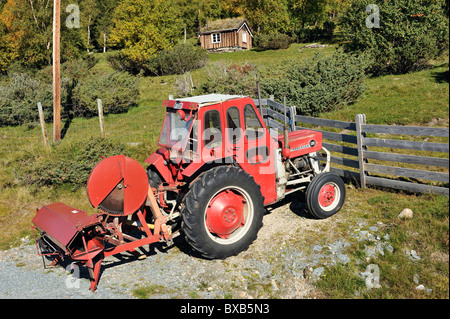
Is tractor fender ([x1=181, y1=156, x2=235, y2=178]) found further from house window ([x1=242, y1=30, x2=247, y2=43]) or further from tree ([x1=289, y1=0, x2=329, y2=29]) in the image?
house window ([x1=242, y1=30, x2=247, y2=43])

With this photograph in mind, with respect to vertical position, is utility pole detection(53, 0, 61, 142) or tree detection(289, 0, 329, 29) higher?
tree detection(289, 0, 329, 29)

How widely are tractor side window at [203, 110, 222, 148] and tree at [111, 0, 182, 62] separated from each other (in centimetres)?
2862

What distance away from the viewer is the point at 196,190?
19.1 feet

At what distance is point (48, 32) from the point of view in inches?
1127

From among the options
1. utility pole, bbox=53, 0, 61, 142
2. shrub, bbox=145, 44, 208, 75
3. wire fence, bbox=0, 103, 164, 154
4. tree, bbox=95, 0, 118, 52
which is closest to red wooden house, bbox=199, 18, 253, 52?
shrub, bbox=145, 44, 208, 75

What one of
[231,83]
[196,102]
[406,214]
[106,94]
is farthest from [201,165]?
[106,94]

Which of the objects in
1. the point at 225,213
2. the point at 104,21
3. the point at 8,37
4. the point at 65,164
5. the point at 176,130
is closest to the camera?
the point at 225,213

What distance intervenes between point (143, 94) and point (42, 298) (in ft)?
69.8

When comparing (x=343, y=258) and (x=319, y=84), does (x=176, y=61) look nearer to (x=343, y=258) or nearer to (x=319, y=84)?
(x=319, y=84)

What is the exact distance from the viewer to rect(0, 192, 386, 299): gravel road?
216 inches

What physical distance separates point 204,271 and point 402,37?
18.4 m

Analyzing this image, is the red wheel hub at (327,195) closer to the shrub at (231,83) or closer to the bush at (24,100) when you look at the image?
the shrub at (231,83)

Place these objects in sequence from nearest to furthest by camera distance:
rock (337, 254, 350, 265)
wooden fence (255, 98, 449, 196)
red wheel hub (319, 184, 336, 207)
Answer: rock (337, 254, 350, 265), wooden fence (255, 98, 449, 196), red wheel hub (319, 184, 336, 207)

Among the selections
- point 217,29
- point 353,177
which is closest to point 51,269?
point 353,177
